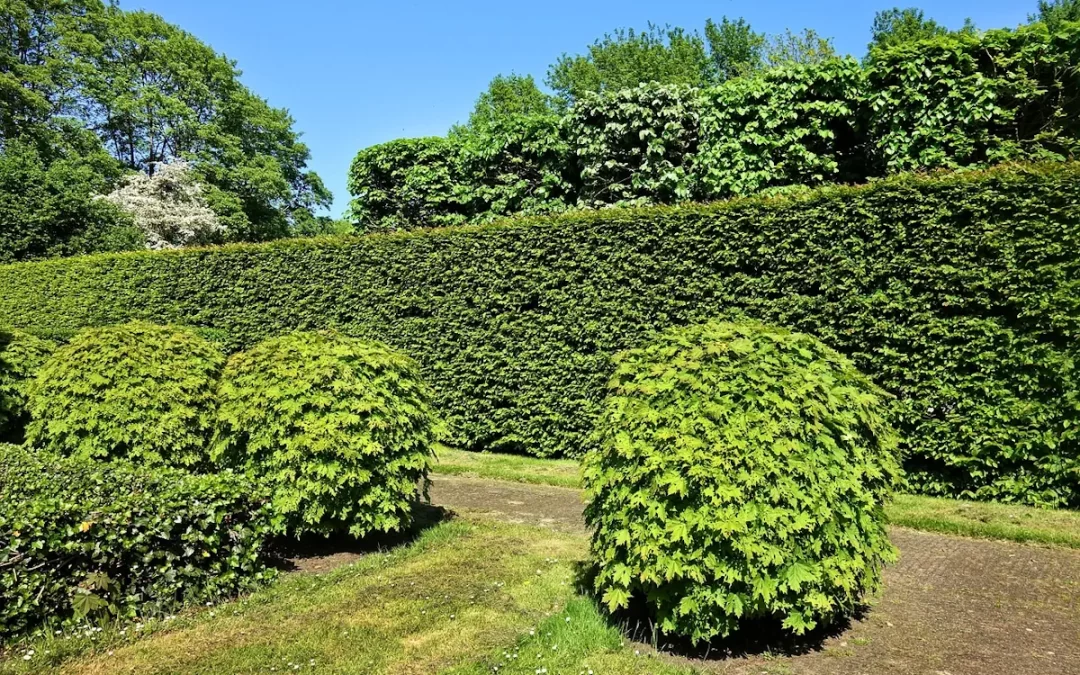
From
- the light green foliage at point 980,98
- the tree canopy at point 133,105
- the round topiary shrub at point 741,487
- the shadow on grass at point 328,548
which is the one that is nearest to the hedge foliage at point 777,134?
the light green foliage at point 980,98

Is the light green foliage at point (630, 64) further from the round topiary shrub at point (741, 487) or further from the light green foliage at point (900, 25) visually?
the round topiary shrub at point (741, 487)

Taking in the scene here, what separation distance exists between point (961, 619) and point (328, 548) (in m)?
4.56

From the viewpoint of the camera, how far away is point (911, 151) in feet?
30.8

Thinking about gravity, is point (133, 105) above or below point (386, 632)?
above

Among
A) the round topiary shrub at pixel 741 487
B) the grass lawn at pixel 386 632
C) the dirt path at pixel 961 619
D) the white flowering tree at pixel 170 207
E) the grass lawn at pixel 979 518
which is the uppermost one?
the white flowering tree at pixel 170 207

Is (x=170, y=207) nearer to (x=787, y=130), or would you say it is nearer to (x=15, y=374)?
(x=15, y=374)

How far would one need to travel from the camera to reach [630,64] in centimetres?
3173

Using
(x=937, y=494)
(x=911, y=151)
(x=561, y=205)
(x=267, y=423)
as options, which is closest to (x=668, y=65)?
(x=561, y=205)

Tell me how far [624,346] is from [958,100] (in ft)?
17.3

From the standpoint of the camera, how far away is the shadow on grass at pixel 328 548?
541cm

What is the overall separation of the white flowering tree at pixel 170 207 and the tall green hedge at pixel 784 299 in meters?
15.4

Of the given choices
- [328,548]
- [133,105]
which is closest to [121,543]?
[328,548]

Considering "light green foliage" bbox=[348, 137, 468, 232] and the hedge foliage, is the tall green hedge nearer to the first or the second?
the hedge foliage

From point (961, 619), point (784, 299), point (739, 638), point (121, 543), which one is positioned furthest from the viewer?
point (784, 299)
